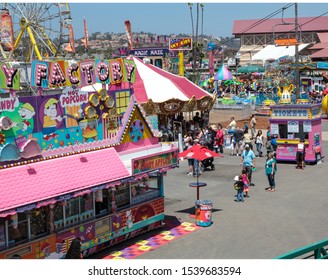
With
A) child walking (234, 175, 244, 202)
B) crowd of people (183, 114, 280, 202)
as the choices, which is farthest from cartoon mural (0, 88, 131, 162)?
crowd of people (183, 114, 280, 202)

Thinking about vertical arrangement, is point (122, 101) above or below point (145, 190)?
above

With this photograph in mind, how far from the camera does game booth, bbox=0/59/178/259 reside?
10.0 m

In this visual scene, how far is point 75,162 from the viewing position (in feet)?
36.9

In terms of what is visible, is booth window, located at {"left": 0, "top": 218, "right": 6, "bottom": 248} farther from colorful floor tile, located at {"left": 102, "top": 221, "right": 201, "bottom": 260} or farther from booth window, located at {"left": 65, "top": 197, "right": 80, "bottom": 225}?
colorful floor tile, located at {"left": 102, "top": 221, "right": 201, "bottom": 260}

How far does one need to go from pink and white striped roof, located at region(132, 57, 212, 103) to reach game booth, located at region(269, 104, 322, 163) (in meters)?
5.76

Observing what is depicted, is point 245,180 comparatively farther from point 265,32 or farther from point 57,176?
point 265,32

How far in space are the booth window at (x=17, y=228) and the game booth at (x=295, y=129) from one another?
13.5 m

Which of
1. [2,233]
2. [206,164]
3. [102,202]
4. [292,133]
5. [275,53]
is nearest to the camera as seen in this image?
[2,233]

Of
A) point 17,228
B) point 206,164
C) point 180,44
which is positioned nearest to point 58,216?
point 17,228

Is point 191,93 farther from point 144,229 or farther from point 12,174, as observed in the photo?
point 12,174

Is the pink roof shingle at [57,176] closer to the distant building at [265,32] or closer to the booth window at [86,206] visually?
the booth window at [86,206]

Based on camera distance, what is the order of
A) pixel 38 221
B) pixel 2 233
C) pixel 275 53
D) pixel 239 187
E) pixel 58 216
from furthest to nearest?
pixel 275 53 < pixel 239 187 < pixel 58 216 < pixel 38 221 < pixel 2 233

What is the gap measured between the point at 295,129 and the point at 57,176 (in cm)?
1290

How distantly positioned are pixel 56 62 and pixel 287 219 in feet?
22.7
